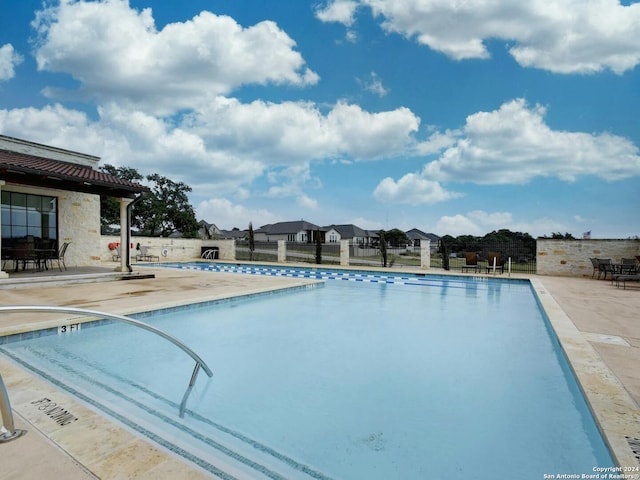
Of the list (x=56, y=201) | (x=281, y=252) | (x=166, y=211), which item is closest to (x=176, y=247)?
(x=281, y=252)

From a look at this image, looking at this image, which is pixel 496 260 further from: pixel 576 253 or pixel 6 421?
pixel 6 421

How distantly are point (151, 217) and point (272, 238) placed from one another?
25.5 m

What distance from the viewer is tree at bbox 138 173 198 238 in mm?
36594

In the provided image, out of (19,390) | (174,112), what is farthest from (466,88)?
(19,390)

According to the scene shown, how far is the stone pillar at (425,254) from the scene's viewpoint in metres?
16.1

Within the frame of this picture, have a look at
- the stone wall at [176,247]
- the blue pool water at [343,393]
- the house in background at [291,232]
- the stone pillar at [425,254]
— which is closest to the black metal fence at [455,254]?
the stone pillar at [425,254]

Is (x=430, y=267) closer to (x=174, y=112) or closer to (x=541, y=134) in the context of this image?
(x=541, y=134)

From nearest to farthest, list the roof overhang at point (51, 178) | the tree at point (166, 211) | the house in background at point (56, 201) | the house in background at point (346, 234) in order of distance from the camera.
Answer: the roof overhang at point (51, 178) → the house in background at point (56, 201) → the tree at point (166, 211) → the house in background at point (346, 234)

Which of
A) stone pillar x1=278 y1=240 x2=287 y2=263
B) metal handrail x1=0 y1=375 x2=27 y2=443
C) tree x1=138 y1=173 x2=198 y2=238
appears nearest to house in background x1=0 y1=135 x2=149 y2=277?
metal handrail x1=0 y1=375 x2=27 y2=443

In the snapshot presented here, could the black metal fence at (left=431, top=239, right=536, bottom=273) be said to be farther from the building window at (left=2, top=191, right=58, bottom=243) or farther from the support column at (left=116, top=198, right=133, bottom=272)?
the building window at (left=2, top=191, right=58, bottom=243)

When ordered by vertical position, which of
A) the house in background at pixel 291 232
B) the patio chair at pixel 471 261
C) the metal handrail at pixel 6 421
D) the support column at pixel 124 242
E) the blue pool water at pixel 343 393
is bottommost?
the blue pool water at pixel 343 393

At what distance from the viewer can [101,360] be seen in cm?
448

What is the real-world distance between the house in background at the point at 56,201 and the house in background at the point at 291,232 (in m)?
41.8

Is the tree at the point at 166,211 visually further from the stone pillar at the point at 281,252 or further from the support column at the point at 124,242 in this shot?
the support column at the point at 124,242
